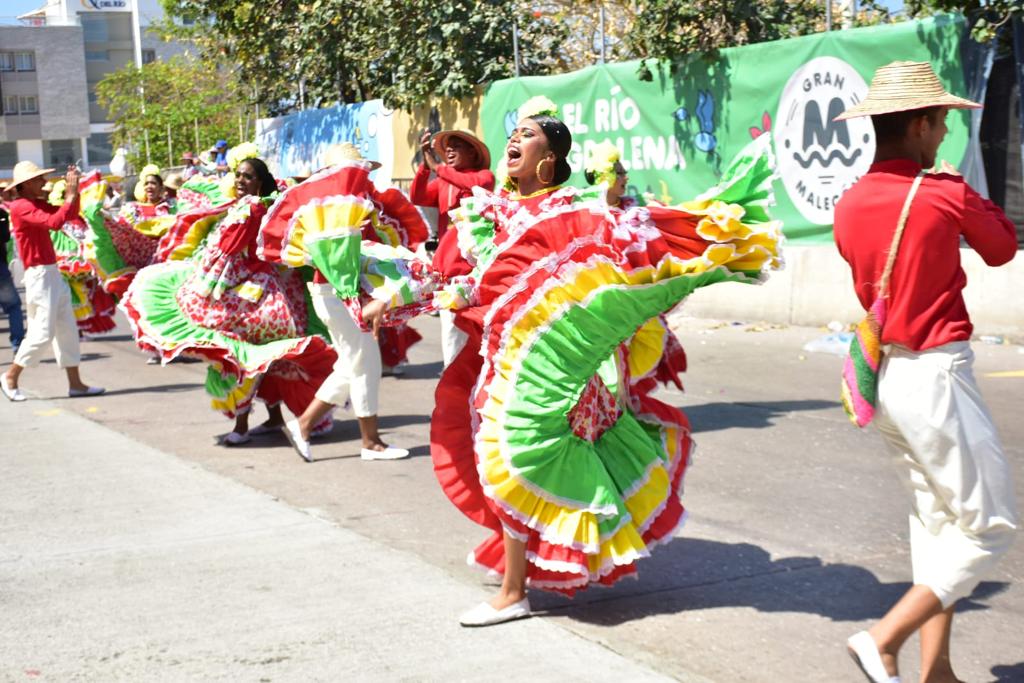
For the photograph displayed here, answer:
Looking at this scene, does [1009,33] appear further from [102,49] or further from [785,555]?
[102,49]

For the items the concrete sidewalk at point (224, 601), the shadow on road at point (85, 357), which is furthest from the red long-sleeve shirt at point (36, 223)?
the concrete sidewalk at point (224, 601)

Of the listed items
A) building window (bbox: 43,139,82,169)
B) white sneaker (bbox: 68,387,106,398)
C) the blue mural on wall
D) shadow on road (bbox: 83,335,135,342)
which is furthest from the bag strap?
building window (bbox: 43,139,82,169)

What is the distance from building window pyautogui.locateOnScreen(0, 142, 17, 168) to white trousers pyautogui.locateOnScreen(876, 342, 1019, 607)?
8794 centimetres

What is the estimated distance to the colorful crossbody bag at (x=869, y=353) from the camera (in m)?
4.02

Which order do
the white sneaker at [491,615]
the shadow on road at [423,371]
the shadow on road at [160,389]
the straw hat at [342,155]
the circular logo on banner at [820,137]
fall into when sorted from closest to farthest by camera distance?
the white sneaker at [491,615], the straw hat at [342,155], the shadow on road at [160,389], the shadow on road at [423,371], the circular logo on banner at [820,137]

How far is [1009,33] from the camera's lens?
11203mm

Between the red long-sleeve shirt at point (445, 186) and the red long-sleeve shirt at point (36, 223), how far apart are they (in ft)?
8.75

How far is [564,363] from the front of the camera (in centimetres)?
483

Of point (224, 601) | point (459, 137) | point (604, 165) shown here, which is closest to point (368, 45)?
point (459, 137)

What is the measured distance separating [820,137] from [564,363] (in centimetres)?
870

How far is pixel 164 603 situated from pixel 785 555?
2491 mm

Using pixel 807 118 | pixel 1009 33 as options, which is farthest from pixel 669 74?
pixel 1009 33

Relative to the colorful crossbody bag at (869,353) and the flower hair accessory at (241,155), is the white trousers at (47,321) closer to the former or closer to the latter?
the flower hair accessory at (241,155)

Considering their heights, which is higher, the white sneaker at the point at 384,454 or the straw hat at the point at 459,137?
the straw hat at the point at 459,137
